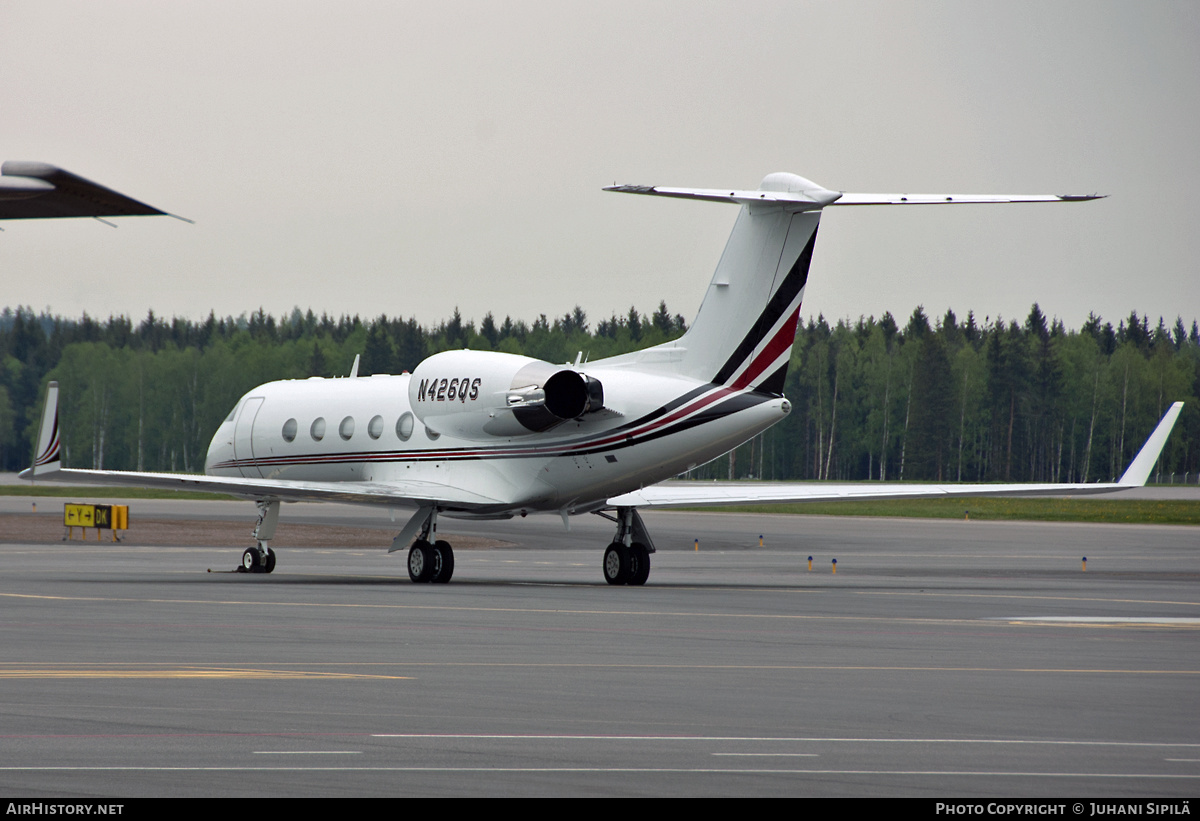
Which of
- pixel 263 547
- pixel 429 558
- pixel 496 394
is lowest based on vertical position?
pixel 263 547

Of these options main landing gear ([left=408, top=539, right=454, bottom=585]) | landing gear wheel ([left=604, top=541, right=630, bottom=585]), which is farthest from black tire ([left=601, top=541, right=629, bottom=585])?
main landing gear ([left=408, top=539, right=454, bottom=585])

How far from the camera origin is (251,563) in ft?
106

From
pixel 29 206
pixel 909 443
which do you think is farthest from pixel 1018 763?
pixel 909 443

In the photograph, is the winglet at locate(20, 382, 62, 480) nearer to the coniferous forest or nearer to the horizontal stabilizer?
the horizontal stabilizer

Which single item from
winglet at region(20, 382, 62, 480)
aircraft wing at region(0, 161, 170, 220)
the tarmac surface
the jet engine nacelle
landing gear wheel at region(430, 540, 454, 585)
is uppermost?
aircraft wing at region(0, 161, 170, 220)

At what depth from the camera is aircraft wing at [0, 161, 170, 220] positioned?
475 centimetres

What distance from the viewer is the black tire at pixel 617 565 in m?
29.0

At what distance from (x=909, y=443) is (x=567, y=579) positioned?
125 meters

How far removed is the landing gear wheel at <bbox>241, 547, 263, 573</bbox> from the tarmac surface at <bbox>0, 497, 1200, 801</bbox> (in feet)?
6.70

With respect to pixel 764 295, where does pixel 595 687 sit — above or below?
below

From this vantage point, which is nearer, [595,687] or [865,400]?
[595,687]

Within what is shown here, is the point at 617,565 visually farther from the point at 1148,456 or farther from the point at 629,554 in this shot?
the point at 1148,456

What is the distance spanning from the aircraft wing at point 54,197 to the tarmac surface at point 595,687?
4.29 metres

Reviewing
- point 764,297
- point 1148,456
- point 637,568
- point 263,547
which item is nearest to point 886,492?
point 764,297
